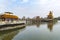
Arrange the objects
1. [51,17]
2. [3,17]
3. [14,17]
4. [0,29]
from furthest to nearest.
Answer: [51,17] → [14,17] → [3,17] → [0,29]

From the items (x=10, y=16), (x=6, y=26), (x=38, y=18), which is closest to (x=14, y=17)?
(x=10, y=16)

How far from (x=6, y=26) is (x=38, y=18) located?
277 ft

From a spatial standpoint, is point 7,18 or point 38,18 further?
point 38,18

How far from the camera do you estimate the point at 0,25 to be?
98.0 feet

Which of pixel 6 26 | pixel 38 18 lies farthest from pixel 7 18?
pixel 38 18

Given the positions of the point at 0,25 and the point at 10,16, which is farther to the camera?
the point at 10,16

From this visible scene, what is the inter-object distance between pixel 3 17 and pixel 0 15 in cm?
98

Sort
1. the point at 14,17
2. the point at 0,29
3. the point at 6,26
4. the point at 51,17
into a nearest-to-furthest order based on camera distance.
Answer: the point at 0,29, the point at 6,26, the point at 14,17, the point at 51,17

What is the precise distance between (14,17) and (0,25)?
643 inches

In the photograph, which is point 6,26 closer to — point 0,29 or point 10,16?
point 0,29

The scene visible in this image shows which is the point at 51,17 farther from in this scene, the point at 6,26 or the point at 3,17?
the point at 6,26

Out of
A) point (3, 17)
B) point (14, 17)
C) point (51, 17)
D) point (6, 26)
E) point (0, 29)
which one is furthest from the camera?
point (51, 17)

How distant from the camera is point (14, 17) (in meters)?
46.1

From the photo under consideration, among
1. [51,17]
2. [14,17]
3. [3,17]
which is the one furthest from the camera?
[51,17]
